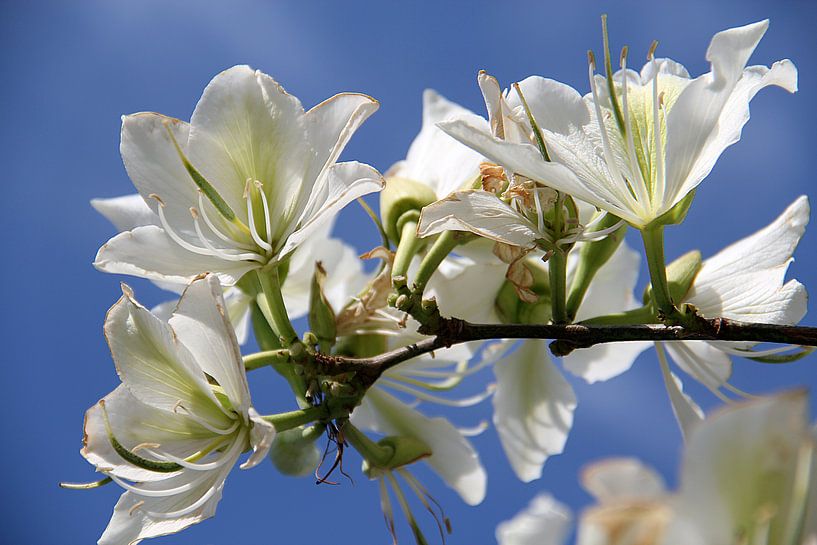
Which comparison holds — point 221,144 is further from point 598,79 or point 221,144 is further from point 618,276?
point 618,276

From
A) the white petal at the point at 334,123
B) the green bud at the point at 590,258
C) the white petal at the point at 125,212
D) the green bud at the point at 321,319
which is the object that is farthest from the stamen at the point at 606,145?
the white petal at the point at 125,212

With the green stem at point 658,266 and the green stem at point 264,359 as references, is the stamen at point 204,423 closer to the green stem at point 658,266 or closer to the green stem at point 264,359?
the green stem at point 264,359

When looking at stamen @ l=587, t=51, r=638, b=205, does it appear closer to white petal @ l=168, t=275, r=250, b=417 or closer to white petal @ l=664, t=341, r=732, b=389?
white petal @ l=664, t=341, r=732, b=389

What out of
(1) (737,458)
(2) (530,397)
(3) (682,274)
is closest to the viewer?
(1) (737,458)

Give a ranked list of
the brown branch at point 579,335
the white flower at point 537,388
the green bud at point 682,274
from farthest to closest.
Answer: the white flower at point 537,388 → the green bud at point 682,274 → the brown branch at point 579,335

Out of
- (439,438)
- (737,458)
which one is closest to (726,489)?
(737,458)

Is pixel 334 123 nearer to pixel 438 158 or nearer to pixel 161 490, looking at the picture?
pixel 438 158

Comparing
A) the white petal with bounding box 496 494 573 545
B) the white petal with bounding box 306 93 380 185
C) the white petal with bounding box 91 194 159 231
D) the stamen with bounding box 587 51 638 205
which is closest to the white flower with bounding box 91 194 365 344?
the white petal with bounding box 91 194 159 231
